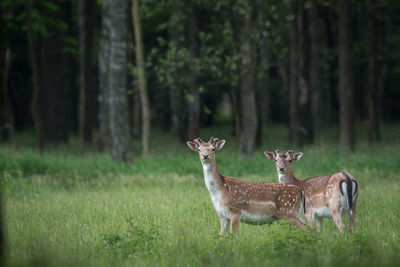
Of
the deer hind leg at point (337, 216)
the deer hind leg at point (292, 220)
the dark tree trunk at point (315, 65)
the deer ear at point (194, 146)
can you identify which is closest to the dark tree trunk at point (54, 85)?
the dark tree trunk at point (315, 65)

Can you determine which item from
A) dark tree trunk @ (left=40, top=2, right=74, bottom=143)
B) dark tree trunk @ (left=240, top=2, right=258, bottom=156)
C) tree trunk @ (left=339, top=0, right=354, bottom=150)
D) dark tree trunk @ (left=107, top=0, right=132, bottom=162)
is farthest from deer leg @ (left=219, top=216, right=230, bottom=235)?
dark tree trunk @ (left=40, top=2, right=74, bottom=143)

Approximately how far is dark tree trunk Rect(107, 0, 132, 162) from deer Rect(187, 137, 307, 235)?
32.3 ft

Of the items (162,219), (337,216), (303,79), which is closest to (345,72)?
(303,79)

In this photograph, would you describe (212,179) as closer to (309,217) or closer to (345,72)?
(309,217)

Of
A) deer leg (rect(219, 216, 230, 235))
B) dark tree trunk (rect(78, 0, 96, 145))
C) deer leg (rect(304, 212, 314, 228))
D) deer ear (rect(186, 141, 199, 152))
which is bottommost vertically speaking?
deer leg (rect(304, 212, 314, 228))

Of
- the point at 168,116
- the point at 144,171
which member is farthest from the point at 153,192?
the point at 168,116

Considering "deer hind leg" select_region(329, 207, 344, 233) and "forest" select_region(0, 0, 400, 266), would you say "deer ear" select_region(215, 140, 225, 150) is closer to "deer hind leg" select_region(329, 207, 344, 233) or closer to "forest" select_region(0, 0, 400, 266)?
"forest" select_region(0, 0, 400, 266)

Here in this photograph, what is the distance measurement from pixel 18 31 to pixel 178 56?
14.5 m

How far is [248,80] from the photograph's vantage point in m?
19.2

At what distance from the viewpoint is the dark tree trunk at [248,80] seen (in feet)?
62.2

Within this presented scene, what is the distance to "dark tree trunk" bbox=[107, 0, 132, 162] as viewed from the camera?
18.2 meters

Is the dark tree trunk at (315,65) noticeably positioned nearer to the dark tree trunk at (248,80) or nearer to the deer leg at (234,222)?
the dark tree trunk at (248,80)

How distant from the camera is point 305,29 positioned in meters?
24.1

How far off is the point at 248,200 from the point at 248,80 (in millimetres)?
11119
